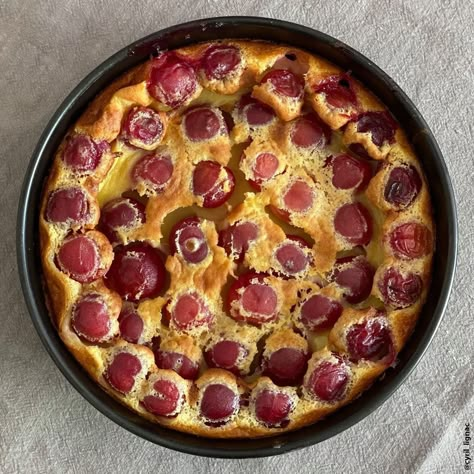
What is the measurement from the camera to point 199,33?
5.12 ft

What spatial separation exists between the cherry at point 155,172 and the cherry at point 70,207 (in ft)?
0.38

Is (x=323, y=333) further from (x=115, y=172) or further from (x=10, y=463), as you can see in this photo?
(x=10, y=463)

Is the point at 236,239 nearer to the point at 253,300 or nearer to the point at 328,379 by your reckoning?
the point at 253,300

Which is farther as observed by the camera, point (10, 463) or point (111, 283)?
point (10, 463)

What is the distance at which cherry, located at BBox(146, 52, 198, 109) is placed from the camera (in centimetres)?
151

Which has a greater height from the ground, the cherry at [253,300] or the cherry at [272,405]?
the cherry at [253,300]

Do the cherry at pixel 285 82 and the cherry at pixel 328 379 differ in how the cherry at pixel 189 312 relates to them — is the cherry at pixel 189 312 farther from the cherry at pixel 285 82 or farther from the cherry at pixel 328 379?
the cherry at pixel 285 82

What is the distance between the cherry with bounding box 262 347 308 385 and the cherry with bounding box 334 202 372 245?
Answer: 0.25m

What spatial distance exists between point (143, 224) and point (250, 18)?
0.46 meters

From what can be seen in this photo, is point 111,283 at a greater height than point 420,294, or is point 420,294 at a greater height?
point 420,294

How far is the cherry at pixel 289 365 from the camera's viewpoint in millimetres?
1513

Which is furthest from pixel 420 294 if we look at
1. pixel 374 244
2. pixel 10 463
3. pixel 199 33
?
pixel 10 463

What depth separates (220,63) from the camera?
4.99 ft

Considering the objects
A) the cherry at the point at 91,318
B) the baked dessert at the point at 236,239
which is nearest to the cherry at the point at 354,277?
the baked dessert at the point at 236,239
